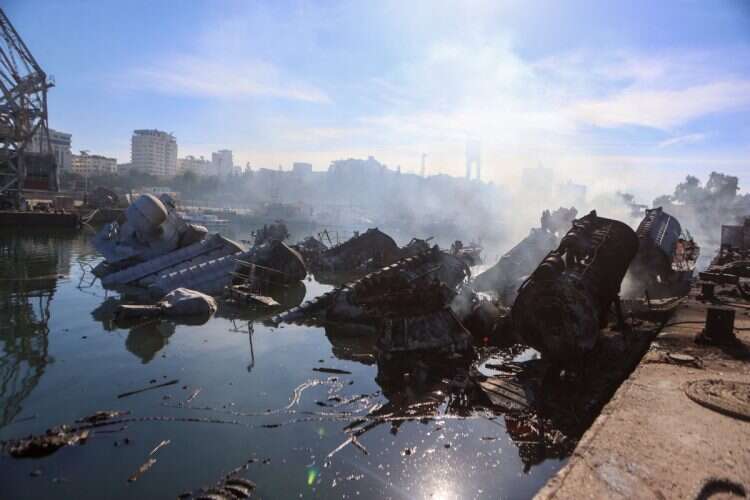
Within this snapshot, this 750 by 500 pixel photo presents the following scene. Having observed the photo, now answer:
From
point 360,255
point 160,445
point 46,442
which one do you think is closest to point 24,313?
point 46,442

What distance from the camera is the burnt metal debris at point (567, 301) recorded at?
10.7 metres

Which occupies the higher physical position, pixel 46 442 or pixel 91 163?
pixel 91 163

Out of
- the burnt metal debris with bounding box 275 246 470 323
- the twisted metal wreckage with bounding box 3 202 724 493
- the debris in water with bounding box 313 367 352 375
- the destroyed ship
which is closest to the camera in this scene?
the twisted metal wreckage with bounding box 3 202 724 493

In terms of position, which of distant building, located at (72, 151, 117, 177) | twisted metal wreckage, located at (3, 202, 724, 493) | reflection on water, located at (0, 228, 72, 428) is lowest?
reflection on water, located at (0, 228, 72, 428)

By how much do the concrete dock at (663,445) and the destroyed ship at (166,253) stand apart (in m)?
17.5

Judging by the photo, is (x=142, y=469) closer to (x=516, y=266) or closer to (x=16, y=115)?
(x=516, y=266)

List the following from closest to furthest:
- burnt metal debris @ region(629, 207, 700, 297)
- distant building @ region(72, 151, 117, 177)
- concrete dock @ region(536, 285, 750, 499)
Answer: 1. concrete dock @ region(536, 285, 750, 499)
2. burnt metal debris @ region(629, 207, 700, 297)
3. distant building @ region(72, 151, 117, 177)

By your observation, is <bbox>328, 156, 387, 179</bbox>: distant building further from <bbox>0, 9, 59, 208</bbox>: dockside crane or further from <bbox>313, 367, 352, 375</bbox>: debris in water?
<bbox>313, 367, 352, 375</bbox>: debris in water

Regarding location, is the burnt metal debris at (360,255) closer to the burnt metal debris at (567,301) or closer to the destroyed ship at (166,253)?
the destroyed ship at (166,253)

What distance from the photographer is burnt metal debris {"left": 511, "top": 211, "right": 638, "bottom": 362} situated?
10742 millimetres

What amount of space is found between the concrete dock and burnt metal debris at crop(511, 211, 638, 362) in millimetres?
1616

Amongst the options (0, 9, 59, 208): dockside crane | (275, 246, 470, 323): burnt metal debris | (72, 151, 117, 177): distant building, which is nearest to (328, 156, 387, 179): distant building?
(72, 151, 117, 177): distant building

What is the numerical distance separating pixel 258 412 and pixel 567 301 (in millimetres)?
7672

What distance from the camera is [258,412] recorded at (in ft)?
30.1
